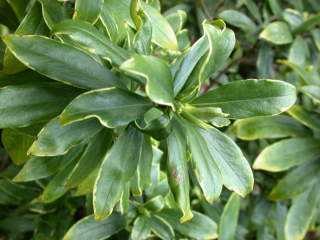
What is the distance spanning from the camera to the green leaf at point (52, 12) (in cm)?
80

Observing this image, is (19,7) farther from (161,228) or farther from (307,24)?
(307,24)

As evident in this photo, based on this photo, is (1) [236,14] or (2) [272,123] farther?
(1) [236,14]

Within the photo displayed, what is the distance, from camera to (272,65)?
1.86 metres

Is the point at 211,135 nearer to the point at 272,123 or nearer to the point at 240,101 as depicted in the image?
the point at 240,101

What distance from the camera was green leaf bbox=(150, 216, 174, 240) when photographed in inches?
46.2

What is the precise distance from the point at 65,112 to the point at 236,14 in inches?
49.2

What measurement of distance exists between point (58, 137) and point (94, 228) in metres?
0.46

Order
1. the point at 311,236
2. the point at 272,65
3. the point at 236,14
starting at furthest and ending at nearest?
the point at 311,236 < the point at 272,65 < the point at 236,14

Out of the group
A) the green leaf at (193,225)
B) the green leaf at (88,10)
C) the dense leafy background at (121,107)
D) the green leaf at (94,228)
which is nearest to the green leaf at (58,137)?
the dense leafy background at (121,107)

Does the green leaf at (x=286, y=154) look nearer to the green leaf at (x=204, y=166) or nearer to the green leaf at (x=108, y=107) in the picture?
the green leaf at (x=204, y=166)

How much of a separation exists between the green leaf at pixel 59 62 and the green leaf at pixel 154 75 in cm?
13

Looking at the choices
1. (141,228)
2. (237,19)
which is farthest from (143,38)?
(237,19)

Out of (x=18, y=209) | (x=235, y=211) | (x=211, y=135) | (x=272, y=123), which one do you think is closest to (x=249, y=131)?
(x=272, y=123)

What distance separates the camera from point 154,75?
2.16 ft
